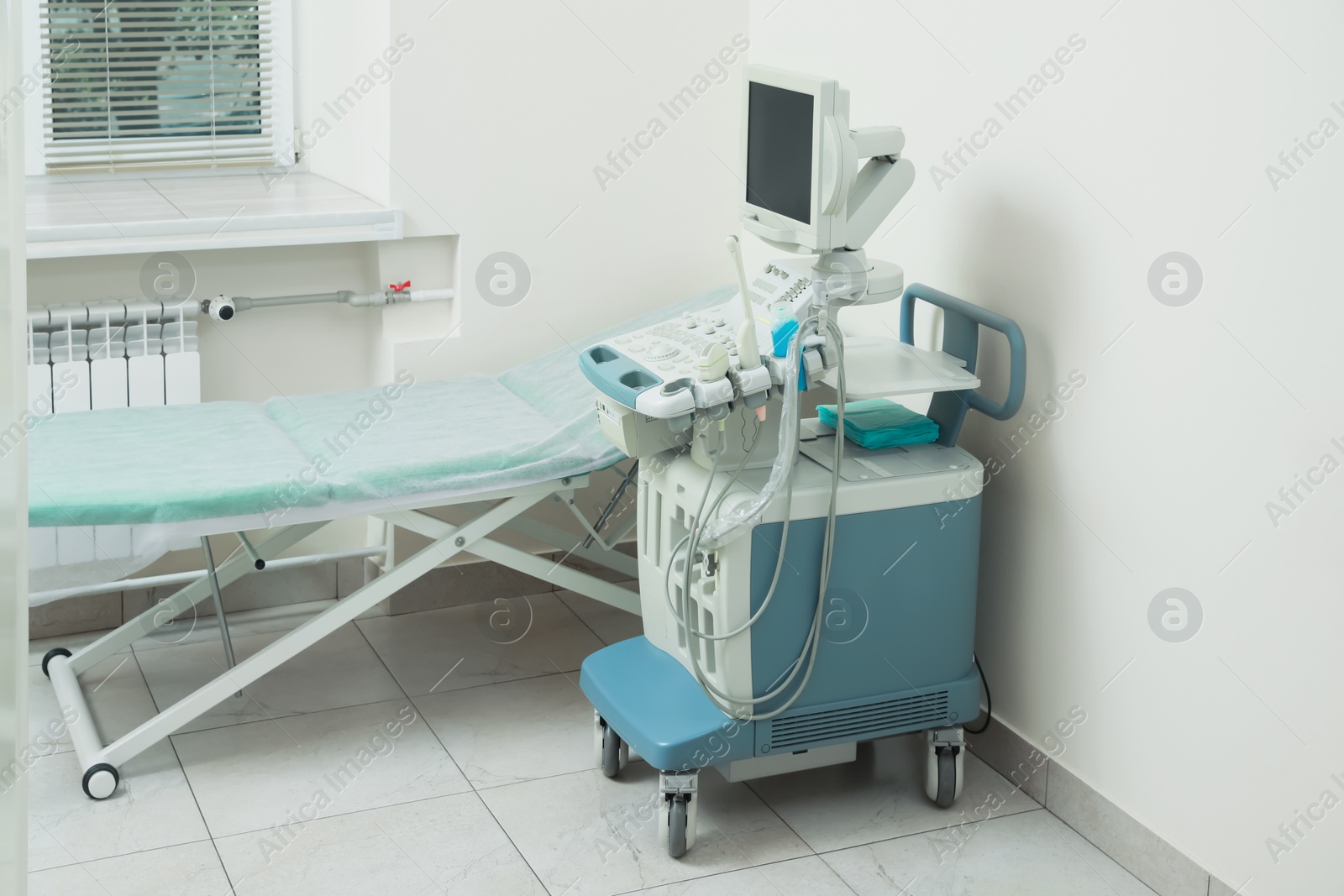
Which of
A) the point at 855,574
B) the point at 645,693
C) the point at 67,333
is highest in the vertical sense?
the point at 67,333

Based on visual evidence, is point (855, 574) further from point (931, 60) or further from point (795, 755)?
point (931, 60)

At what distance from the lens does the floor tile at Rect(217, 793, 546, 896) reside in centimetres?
227

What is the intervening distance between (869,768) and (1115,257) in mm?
1174

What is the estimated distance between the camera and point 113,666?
3059 millimetres

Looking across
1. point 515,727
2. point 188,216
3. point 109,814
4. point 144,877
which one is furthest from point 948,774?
point 188,216

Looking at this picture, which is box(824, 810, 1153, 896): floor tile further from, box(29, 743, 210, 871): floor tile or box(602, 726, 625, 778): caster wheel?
box(29, 743, 210, 871): floor tile

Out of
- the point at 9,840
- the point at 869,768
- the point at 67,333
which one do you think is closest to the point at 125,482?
the point at 67,333

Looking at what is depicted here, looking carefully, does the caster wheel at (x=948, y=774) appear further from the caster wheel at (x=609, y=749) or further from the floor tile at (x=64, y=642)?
the floor tile at (x=64, y=642)

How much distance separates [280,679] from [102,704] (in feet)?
1.27

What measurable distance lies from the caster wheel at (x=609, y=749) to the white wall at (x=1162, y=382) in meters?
0.79

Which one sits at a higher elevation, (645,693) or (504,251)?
(504,251)

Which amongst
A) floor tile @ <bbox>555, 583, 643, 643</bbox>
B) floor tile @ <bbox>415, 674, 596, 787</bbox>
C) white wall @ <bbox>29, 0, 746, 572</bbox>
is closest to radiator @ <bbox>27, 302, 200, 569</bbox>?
white wall @ <bbox>29, 0, 746, 572</bbox>

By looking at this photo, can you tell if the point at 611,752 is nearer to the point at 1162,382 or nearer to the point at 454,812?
the point at 454,812

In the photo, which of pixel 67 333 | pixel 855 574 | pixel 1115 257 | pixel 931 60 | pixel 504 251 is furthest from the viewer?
pixel 504 251
